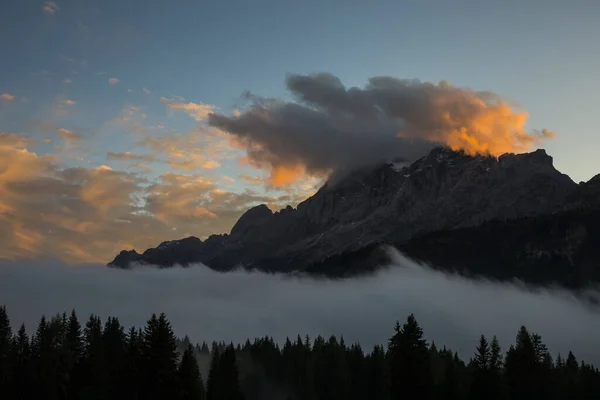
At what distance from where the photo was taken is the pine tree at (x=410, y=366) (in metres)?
78.8

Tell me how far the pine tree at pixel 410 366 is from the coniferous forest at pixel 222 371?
0.42ft

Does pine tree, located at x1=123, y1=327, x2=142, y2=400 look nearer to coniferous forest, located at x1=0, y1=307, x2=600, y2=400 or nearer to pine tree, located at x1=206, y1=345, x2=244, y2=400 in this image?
coniferous forest, located at x1=0, y1=307, x2=600, y2=400

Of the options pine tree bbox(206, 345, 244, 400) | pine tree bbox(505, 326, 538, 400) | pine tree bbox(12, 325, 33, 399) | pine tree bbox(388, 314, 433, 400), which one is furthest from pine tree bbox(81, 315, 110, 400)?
pine tree bbox(505, 326, 538, 400)

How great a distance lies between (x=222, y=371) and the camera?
14088 centimetres

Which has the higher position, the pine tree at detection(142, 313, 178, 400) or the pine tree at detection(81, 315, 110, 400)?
the pine tree at detection(142, 313, 178, 400)

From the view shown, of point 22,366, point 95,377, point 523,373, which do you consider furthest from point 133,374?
point 22,366

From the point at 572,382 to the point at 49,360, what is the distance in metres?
123

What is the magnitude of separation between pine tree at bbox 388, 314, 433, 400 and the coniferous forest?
Result: 127mm

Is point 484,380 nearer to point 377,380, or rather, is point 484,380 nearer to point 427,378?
point 427,378

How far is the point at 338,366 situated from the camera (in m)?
178

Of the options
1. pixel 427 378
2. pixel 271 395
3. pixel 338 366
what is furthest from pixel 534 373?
pixel 271 395

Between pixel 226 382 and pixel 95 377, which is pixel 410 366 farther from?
pixel 226 382

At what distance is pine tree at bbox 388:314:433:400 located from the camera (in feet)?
259

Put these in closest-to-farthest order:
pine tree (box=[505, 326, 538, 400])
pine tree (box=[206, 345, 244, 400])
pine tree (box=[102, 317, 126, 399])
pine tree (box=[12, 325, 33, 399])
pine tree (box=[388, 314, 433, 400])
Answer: pine tree (box=[388, 314, 433, 400]) < pine tree (box=[102, 317, 126, 399]) < pine tree (box=[505, 326, 538, 400]) < pine tree (box=[12, 325, 33, 399]) < pine tree (box=[206, 345, 244, 400])
